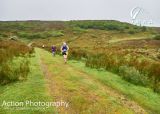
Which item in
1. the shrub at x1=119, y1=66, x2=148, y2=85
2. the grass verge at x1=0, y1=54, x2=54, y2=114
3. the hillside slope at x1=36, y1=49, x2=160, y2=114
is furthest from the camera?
the shrub at x1=119, y1=66, x2=148, y2=85

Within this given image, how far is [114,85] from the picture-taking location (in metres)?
15.8

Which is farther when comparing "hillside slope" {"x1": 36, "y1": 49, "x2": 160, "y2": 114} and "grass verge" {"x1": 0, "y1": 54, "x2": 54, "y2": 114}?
"hillside slope" {"x1": 36, "y1": 49, "x2": 160, "y2": 114}

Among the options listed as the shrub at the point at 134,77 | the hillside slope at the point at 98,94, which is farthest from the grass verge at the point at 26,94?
the shrub at the point at 134,77

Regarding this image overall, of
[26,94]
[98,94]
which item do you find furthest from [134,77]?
[26,94]

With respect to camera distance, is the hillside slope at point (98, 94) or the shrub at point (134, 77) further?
the shrub at point (134, 77)

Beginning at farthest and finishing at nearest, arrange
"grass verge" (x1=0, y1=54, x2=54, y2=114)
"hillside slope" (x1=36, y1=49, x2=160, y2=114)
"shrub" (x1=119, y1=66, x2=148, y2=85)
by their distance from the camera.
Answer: "shrub" (x1=119, y1=66, x2=148, y2=85)
"hillside slope" (x1=36, y1=49, x2=160, y2=114)
"grass verge" (x1=0, y1=54, x2=54, y2=114)

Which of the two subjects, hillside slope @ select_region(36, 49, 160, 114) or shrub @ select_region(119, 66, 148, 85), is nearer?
hillside slope @ select_region(36, 49, 160, 114)

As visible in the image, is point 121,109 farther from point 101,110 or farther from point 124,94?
point 124,94

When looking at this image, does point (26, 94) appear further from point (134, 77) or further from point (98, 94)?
point (134, 77)

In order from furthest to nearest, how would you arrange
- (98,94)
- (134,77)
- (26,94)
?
1. (134,77)
2. (98,94)
3. (26,94)

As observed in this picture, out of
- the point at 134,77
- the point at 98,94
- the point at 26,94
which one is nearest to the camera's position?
the point at 26,94

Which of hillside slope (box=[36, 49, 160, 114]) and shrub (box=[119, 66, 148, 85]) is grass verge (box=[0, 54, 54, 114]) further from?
shrub (box=[119, 66, 148, 85])

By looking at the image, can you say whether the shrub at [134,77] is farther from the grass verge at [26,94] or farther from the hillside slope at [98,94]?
the grass verge at [26,94]

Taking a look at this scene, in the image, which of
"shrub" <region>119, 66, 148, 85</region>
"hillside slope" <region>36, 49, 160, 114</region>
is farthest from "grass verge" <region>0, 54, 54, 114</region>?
"shrub" <region>119, 66, 148, 85</region>
